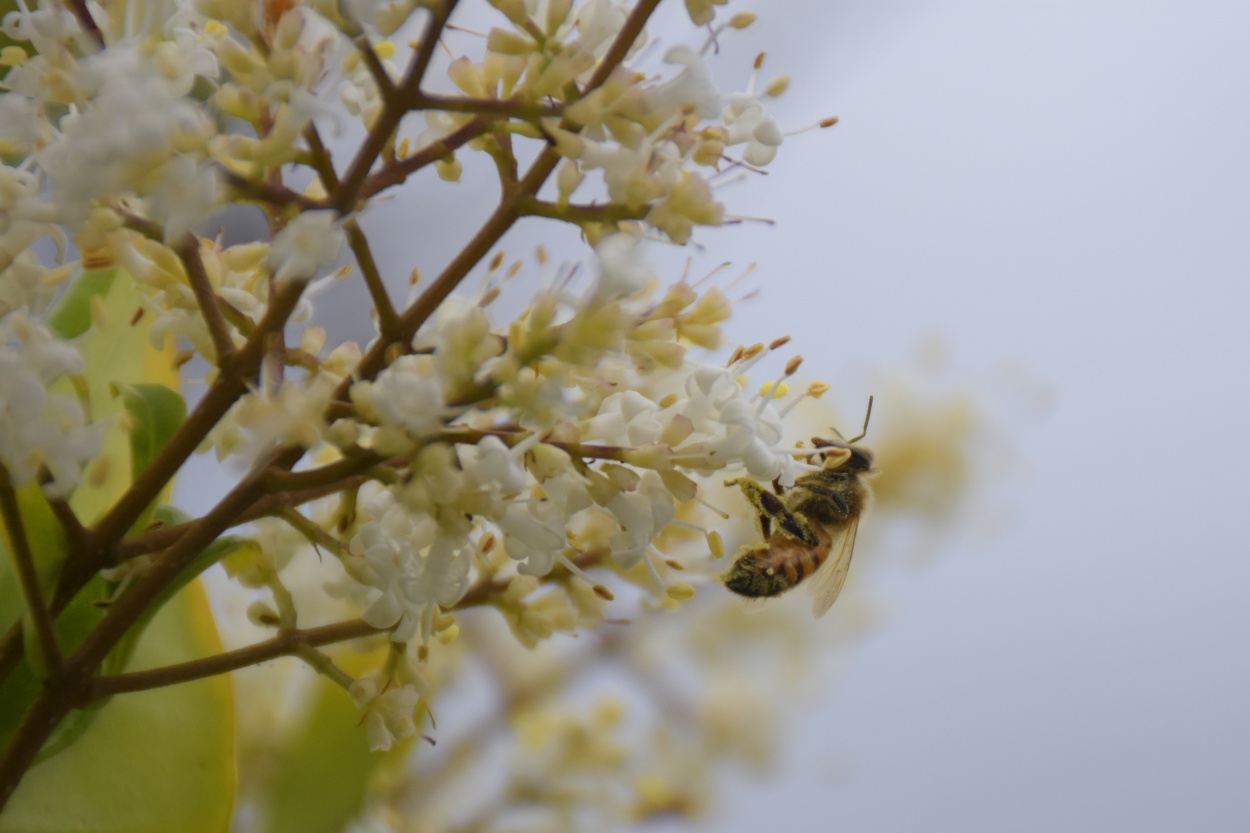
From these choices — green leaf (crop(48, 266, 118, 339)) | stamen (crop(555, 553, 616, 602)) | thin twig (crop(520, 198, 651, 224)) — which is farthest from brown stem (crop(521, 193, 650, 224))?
green leaf (crop(48, 266, 118, 339))

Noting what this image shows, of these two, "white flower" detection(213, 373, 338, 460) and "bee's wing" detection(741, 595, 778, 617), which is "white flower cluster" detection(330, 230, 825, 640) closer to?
"white flower" detection(213, 373, 338, 460)

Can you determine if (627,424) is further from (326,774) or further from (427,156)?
(326,774)

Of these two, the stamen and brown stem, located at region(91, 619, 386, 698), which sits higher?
the stamen

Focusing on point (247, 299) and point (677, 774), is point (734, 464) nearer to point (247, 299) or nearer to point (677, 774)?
point (247, 299)

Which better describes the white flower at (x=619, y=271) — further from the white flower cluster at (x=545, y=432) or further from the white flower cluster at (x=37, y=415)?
the white flower cluster at (x=37, y=415)

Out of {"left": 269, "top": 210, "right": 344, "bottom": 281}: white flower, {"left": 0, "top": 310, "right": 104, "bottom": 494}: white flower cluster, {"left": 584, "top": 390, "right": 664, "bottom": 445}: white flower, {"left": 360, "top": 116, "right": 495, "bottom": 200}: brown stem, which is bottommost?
{"left": 0, "top": 310, "right": 104, "bottom": 494}: white flower cluster

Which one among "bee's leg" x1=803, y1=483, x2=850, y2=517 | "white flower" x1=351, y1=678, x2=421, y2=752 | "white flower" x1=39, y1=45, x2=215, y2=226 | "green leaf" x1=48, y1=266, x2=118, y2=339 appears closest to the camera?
"white flower" x1=39, y1=45, x2=215, y2=226

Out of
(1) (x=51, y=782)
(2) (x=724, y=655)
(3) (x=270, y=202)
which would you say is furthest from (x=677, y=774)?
(3) (x=270, y=202)
